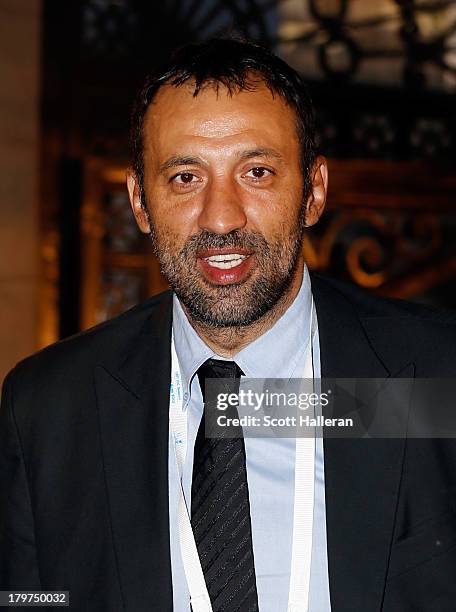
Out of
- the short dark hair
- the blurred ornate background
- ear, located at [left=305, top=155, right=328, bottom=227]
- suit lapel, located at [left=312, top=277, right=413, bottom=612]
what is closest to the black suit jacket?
suit lapel, located at [left=312, top=277, right=413, bottom=612]

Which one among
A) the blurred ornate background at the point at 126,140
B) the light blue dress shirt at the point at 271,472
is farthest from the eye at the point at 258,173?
the blurred ornate background at the point at 126,140

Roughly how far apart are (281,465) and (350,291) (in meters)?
0.37

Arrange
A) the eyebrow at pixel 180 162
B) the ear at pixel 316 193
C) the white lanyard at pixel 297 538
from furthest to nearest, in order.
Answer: the ear at pixel 316 193, the eyebrow at pixel 180 162, the white lanyard at pixel 297 538

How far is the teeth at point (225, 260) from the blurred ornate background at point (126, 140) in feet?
5.66

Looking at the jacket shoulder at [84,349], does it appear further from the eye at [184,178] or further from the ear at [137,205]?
the eye at [184,178]

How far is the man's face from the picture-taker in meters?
1.35

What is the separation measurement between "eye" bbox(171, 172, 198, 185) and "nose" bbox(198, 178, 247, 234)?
3cm

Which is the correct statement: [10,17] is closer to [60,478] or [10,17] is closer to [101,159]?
[101,159]

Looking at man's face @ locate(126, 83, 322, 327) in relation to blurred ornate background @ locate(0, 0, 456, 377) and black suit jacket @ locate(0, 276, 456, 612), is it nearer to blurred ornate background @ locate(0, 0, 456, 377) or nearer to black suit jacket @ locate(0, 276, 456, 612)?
black suit jacket @ locate(0, 276, 456, 612)

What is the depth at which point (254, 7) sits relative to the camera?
3.15m

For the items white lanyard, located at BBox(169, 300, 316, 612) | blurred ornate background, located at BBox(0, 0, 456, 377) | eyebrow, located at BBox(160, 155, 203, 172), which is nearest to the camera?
white lanyard, located at BBox(169, 300, 316, 612)

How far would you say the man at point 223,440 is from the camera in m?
1.29

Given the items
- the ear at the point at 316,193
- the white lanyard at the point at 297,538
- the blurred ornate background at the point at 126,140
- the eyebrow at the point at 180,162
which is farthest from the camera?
the blurred ornate background at the point at 126,140

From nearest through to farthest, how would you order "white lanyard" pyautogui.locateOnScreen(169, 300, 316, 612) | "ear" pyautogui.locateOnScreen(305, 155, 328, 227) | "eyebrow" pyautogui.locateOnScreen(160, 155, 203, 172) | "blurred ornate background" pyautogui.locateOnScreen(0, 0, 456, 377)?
1. "white lanyard" pyautogui.locateOnScreen(169, 300, 316, 612)
2. "eyebrow" pyautogui.locateOnScreen(160, 155, 203, 172)
3. "ear" pyautogui.locateOnScreen(305, 155, 328, 227)
4. "blurred ornate background" pyautogui.locateOnScreen(0, 0, 456, 377)
